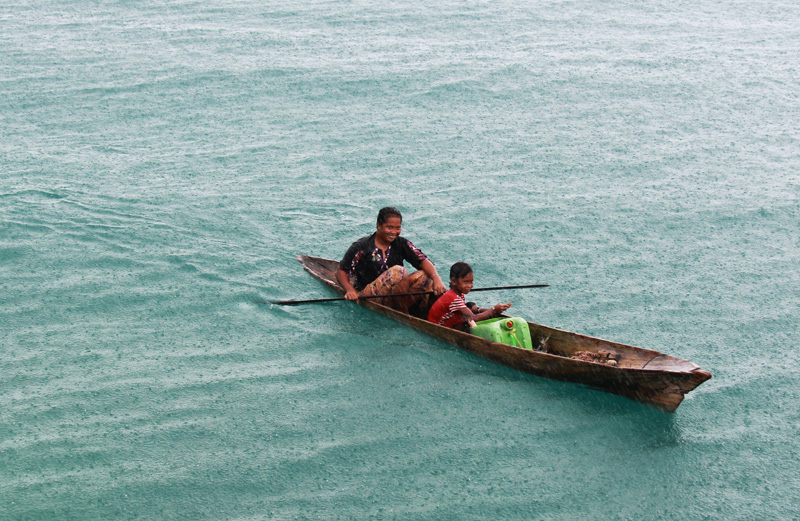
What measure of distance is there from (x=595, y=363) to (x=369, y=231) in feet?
13.2

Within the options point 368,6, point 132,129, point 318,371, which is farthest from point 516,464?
point 368,6

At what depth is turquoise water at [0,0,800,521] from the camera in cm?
631

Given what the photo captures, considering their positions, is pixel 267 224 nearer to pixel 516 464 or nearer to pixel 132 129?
pixel 132 129

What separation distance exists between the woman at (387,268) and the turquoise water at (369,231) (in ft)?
0.98

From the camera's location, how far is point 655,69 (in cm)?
1493

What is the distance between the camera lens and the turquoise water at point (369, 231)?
248 inches

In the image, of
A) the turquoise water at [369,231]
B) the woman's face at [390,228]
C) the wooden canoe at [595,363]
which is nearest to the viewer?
the turquoise water at [369,231]

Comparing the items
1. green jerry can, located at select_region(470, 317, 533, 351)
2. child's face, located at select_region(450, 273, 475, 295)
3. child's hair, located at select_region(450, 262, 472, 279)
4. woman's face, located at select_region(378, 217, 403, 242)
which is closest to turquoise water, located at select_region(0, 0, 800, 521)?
green jerry can, located at select_region(470, 317, 533, 351)

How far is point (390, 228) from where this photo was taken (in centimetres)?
817

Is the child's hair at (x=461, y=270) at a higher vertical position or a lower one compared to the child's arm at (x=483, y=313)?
higher

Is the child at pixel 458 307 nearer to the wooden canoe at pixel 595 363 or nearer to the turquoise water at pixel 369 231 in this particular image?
the wooden canoe at pixel 595 363

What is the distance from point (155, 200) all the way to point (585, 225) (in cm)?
520

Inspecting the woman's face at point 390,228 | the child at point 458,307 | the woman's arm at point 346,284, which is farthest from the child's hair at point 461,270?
the woman's arm at point 346,284

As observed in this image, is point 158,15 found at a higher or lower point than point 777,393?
higher
